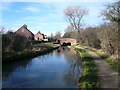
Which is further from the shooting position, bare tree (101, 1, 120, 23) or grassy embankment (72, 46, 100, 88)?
bare tree (101, 1, 120, 23)

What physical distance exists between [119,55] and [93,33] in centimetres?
1686

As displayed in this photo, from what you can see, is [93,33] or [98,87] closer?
[98,87]

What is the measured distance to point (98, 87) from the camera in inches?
264

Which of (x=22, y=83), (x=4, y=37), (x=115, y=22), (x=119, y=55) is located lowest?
(x=22, y=83)

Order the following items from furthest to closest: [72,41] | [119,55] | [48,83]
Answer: [72,41] → [119,55] → [48,83]

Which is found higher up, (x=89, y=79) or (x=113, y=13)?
(x=113, y=13)

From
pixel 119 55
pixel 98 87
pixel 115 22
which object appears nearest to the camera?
pixel 98 87

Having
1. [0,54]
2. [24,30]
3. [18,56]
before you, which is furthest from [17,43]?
[24,30]

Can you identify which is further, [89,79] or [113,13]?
[113,13]

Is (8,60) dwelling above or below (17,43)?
below

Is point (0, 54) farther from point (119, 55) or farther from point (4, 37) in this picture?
point (119, 55)

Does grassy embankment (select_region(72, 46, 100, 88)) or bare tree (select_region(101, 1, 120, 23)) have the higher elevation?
bare tree (select_region(101, 1, 120, 23))

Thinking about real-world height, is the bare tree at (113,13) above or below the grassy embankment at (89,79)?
above

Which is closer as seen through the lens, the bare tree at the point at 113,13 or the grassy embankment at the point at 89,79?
the grassy embankment at the point at 89,79
